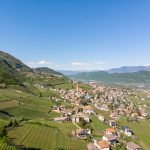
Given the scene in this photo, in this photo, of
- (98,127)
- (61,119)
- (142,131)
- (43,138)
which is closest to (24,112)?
(61,119)

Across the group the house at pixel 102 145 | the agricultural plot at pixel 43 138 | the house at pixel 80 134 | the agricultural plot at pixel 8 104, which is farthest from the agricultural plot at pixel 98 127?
the agricultural plot at pixel 8 104

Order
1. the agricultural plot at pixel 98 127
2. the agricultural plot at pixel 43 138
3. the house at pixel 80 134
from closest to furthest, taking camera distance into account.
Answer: the agricultural plot at pixel 43 138
the house at pixel 80 134
the agricultural plot at pixel 98 127

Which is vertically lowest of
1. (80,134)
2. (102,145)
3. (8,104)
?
(102,145)

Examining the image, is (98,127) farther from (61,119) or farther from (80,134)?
(80,134)

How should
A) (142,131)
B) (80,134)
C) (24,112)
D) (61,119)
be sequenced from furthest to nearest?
1. (142,131)
2. (24,112)
3. (61,119)
4. (80,134)

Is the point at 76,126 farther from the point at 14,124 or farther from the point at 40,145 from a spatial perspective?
the point at 40,145

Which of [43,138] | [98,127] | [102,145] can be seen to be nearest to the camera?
[43,138]

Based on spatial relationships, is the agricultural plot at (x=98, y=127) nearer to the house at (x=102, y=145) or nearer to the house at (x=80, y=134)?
the house at (x=80, y=134)

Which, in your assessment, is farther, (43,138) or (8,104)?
(8,104)
